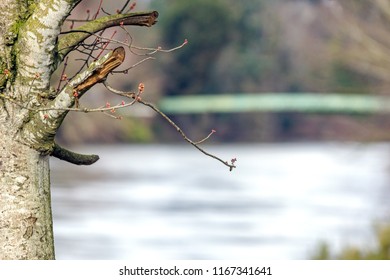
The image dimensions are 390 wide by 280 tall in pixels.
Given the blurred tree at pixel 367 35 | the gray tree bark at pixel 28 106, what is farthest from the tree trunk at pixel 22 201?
the blurred tree at pixel 367 35

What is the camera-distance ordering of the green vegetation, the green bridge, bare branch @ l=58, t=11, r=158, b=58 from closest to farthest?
bare branch @ l=58, t=11, r=158, b=58 → the green vegetation → the green bridge

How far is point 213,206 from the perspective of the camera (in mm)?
24750

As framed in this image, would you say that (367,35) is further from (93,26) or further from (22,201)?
(22,201)

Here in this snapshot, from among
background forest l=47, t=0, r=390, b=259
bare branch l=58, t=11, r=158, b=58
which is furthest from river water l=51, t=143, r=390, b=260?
bare branch l=58, t=11, r=158, b=58

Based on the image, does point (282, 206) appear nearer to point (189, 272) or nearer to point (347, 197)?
point (347, 197)

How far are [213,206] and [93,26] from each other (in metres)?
20.2

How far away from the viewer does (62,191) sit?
2764 cm

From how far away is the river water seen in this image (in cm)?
1814

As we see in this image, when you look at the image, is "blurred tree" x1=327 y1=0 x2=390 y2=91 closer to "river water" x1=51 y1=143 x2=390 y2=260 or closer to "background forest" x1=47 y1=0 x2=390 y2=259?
"background forest" x1=47 y1=0 x2=390 y2=259

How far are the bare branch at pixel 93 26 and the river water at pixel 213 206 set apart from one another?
364 inches

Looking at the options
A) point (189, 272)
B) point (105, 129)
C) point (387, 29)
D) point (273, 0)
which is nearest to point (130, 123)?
point (105, 129)

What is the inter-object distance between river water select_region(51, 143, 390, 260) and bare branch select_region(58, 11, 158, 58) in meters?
9.24

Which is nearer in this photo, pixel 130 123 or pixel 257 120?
pixel 130 123

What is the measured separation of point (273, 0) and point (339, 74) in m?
18.7
